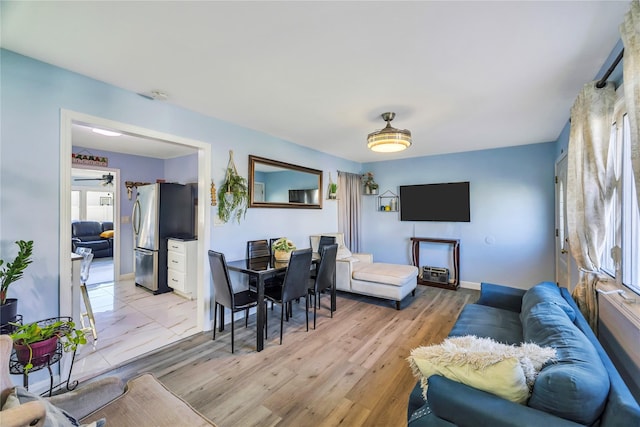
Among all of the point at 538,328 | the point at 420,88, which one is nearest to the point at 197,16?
the point at 420,88

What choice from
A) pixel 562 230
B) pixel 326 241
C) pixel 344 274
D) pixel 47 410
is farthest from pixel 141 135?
pixel 562 230

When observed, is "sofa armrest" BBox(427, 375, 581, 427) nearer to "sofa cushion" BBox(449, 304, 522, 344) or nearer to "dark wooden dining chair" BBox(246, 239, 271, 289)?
"sofa cushion" BBox(449, 304, 522, 344)

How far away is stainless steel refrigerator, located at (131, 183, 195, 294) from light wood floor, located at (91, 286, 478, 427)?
6.57 ft

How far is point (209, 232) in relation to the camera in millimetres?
3037

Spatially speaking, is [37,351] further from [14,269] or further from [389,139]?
[389,139]

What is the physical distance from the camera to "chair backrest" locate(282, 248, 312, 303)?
108 inches

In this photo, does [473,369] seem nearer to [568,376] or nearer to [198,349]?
[568,376]

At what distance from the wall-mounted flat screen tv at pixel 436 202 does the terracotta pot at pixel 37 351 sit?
507cm

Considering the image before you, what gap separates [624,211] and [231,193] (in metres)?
3.37

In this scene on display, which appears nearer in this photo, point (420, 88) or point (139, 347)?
point (420, 88)

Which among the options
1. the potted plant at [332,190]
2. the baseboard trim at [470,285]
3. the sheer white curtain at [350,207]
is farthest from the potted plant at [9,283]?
the baseboard trim at [470,285]

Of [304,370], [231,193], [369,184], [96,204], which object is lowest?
[304,370]

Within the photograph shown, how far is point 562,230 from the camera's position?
3.56 m

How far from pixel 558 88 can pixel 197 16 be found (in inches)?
114
